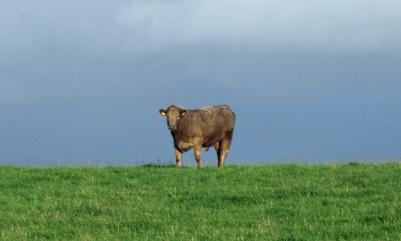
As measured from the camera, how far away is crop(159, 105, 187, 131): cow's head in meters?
26.9

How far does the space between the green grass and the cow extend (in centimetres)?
353

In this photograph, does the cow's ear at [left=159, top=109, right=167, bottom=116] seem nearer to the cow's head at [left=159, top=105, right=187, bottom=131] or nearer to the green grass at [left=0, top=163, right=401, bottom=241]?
the cow's head at [left=159, top=105, right=187, bottom=131]

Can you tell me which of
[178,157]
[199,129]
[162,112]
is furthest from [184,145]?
[162,112]

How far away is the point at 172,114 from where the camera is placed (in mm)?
27031

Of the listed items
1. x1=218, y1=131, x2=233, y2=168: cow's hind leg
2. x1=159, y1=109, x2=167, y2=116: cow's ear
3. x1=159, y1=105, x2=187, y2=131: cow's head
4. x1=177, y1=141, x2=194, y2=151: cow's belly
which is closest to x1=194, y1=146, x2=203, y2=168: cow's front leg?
x1=177, y1=141, x2=194, y2=151: cow's belly

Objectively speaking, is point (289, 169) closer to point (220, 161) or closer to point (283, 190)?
point (283, 190)

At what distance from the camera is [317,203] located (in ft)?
56.5

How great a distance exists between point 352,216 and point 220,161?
13.4 metres

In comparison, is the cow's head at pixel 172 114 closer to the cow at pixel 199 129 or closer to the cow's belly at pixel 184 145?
the cow at pixel 199 129

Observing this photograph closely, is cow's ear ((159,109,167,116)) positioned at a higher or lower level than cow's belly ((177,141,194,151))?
higher

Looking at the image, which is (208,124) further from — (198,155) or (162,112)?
(162,112)

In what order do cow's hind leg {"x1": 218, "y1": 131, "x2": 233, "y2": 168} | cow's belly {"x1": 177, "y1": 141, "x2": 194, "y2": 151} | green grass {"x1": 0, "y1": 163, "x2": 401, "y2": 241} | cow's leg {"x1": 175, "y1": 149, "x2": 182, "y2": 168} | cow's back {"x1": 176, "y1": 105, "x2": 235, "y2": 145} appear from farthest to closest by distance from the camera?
cow's hind leg {"x1": 218, "y1": 131, "x2": 233, "y2": 168} → cow's back {"x1": 176, "y1": 105, "x2": 235, "y2": 145} → cow's belly {"x1": 177, "y1": 141, "x2": 194, "y2": 151} → cow's leg {"x1": 175, "y1": 149, "x2": 182, "y2": 168} → green grass {"x1": 0, "y1": 163, "x2": 401, "y2": 241}

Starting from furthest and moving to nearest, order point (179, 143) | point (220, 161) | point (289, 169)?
point (220, 161) < point (179, 143) < point (289, 169)

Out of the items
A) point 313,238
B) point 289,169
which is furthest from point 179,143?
point 313,238
